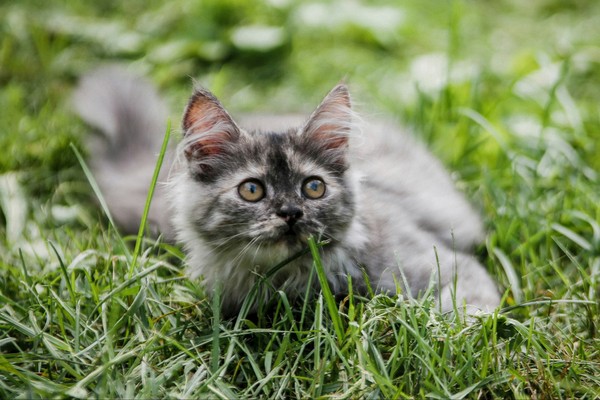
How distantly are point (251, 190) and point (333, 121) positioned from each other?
1.53ft

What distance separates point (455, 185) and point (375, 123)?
65 centimetres

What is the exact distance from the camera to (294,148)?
2408 mm

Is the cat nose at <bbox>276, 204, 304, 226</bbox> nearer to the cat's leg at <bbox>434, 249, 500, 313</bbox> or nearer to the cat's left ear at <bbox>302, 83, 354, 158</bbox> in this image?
the cat's left ear at <bbox>302, 83, 354, 158</bbox>

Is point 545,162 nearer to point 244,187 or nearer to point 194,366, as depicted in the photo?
point 244,187

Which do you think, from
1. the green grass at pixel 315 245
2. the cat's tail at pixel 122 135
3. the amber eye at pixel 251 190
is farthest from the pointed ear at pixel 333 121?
the cat's tail at pixel 122 135

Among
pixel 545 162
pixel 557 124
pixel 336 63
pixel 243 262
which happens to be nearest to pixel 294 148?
pixel 243 262

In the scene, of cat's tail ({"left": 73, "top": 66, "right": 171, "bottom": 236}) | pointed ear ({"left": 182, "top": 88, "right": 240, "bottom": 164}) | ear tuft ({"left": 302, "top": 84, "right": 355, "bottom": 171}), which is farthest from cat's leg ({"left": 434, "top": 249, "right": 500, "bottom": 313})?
cat's tail ({"left": 73, "top": 66, "right": 171, "bottom": 236})

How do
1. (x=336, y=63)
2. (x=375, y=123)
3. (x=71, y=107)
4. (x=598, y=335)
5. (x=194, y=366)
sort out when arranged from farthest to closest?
(x=336, y=63) → (x=71, y=107) → (x=375, y=123) → (x=598, y=335) → (x=194, y=366)

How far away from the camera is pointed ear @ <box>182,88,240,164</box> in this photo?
2301 mm

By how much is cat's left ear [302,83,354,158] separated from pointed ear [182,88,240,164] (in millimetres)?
312

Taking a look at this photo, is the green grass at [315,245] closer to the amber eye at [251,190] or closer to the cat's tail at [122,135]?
the cat's tail at [122,135]

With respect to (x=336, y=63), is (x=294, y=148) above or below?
below

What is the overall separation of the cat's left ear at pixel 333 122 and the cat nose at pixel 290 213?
1.32ft

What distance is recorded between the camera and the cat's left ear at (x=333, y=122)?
2412 mm
